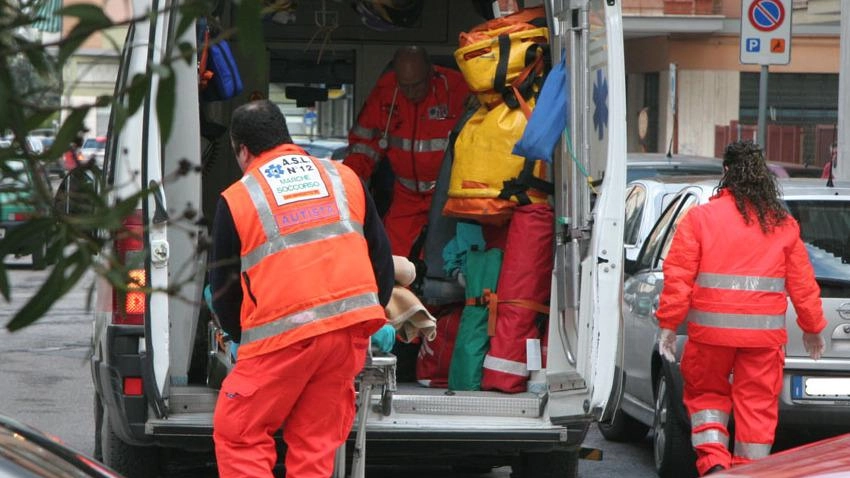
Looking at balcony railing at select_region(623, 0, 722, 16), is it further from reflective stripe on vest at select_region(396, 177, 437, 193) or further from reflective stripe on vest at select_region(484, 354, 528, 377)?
reflective stripe on vest at select_region(484, 354, 528, 377)

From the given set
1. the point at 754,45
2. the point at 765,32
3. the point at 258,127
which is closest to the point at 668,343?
the point at 258,127

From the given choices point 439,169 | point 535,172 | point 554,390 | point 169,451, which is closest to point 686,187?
point 439,169

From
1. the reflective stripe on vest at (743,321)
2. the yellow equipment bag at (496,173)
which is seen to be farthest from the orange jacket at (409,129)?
the reflective stripe on vest at (743,321)

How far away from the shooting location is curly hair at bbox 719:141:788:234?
7.46 metres

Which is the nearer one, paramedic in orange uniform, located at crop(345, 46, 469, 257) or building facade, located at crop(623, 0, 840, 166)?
paramedic in orange uniform, located at crop(345, 46, 469, 257)

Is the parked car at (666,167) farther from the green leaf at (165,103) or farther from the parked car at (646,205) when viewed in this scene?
the green leaf at (165,103)

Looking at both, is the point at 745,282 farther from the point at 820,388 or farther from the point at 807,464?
the point at 807,464

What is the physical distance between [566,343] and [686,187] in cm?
247

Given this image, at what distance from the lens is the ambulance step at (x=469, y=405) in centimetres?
658

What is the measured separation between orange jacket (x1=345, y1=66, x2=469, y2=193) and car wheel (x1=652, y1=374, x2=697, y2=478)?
1.63m

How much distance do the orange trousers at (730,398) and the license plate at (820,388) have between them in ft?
0.88

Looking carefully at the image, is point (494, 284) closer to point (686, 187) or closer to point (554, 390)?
point (554, 390)

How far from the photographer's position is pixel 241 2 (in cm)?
215

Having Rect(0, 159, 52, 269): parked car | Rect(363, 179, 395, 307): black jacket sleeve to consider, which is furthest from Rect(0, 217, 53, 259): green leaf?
Rect(363, 179, 395, 307): black jacket sleeve
